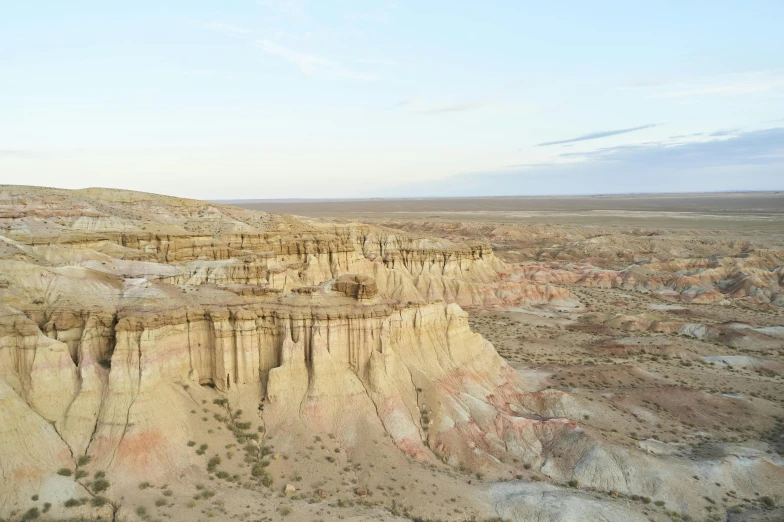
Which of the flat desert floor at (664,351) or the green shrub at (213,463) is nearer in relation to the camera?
the green shrub at (213,463)

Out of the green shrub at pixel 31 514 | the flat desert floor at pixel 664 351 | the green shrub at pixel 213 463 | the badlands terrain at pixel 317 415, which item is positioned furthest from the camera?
the flat desert floor at pixel 664 351

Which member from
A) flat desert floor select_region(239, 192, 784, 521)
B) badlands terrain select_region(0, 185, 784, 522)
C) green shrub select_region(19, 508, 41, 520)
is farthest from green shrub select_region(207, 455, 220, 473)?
flat desert floor select_region(239, 192, 784, 521)

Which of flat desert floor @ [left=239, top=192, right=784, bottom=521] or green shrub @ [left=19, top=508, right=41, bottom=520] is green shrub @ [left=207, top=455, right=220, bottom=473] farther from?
flat desert floor @ [left=239, top=192, right=784, bottom=521]

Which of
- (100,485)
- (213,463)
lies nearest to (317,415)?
(213,463)

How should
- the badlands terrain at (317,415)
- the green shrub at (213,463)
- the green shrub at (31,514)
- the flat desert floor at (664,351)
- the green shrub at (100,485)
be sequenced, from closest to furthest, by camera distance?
the green shrub at (31,514) < the green shrub at (100,485) < the badlands terrain at (317,415) < the green shrub at (213,463) < the flat desert floor at (664,351)

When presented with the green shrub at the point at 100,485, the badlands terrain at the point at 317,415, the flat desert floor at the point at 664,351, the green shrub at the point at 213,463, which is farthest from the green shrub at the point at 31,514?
the flat desert floor at the point at 664,351

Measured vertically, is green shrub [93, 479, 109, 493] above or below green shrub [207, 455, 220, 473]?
above

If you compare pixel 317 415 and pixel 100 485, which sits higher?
pixel 317 415

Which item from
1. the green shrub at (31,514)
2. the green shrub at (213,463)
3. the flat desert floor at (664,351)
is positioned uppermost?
the green shrub at (31,514)

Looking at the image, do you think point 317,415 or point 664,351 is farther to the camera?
point 664,351

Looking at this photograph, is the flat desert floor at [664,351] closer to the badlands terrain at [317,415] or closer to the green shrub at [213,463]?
the badlands terrain at [317,415]

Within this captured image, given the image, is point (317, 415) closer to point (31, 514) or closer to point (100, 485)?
point (100, 485)
